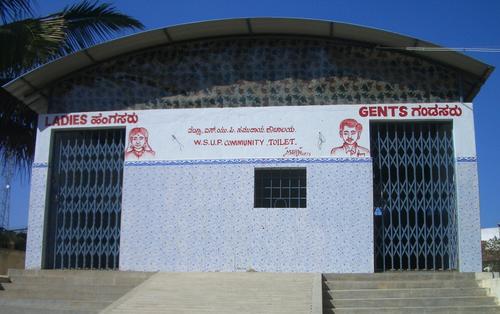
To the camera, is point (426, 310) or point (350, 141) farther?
point (350, 141)

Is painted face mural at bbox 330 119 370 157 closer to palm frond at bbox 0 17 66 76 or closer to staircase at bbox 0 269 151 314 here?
staircase at bbox 0 269 151 314

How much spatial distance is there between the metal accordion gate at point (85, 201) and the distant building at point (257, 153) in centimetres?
3

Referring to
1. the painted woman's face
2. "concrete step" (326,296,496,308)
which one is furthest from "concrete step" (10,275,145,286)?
"concrete step" (326,296,496,308)

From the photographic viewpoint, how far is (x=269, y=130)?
14148mm

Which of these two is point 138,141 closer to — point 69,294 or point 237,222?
point 237,222

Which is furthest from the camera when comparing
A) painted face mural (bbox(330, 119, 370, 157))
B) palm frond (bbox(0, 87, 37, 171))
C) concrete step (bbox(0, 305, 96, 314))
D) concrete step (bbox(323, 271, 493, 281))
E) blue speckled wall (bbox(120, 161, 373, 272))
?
palm frond (bbox(0, 87, 37, 171))

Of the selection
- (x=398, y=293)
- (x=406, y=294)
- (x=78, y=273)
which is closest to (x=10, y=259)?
(x=78, y=273)

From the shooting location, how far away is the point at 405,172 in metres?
13.9

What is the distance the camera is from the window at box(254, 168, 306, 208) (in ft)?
45.9

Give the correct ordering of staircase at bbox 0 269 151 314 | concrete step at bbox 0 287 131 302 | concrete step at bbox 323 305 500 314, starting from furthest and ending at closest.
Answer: concrete step at bbox 0 287 131 302
staircase at bbox 0 269 151 314
concrete step at bbox 323 305 500 314

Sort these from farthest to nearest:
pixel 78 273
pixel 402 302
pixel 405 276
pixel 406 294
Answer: pixel 78 273, pixel 405 276, pixel 406 294, pixel 402 302

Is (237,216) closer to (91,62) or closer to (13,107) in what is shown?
(91,62)

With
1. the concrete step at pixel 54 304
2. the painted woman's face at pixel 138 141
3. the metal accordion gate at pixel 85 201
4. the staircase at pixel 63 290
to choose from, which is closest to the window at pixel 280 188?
the painted woman's face at pixel 138 141

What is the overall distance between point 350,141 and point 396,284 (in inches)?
128
